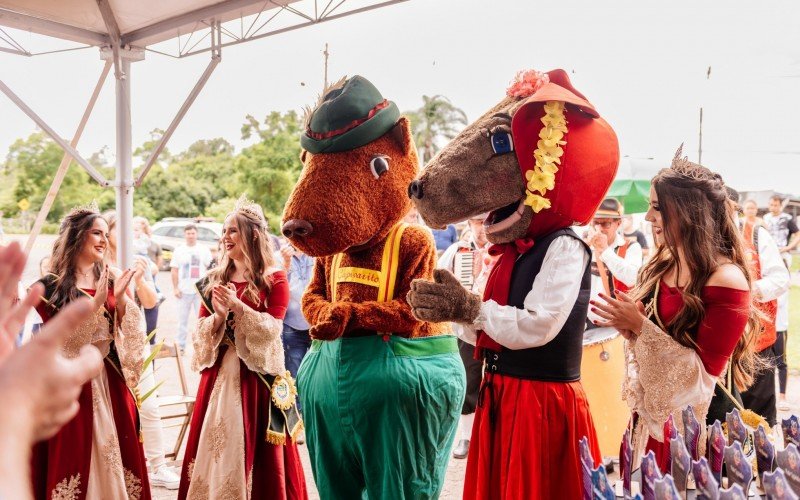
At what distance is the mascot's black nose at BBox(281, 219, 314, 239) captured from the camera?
2.45 meters

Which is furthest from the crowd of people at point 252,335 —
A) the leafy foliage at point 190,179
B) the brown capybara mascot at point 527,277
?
the leafy foliage at point 190,179

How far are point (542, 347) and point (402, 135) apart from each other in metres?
1.05

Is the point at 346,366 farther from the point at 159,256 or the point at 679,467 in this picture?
the point at 159,256

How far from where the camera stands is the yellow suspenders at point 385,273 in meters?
2.56

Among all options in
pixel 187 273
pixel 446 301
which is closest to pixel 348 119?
pixel 446 301

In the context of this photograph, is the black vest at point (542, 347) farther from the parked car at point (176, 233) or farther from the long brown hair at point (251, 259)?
the parked car at point (176, 233)

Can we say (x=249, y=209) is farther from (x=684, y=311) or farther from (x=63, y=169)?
(x=63, y=169)

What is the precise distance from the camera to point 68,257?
3.36 metres

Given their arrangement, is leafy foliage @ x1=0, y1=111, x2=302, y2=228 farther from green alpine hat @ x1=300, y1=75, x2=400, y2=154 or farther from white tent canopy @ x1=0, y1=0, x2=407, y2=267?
green alpine hat @ x1=300, y1=75, x2=400, y2=154

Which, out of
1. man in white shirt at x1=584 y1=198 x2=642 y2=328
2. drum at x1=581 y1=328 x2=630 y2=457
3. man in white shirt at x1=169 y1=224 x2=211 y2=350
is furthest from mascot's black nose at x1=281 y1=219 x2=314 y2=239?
man in white shirt at x1=169 y1=224 x2=211 y2=350

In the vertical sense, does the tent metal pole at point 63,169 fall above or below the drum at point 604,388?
above

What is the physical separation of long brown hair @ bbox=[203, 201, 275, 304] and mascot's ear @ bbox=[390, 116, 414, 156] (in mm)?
1216

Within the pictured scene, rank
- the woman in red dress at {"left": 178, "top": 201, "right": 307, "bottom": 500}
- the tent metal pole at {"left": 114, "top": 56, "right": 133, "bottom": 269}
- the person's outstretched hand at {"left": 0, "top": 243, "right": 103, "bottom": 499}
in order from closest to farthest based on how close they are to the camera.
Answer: the person's outstretched hand at {"left": 0, "top": 243, "right": 103, "bottom": 499}
the woman in red dress at {"left": 178, "top": 201, "right": 307, "bottom": 500}
the tent metal pole at {"left": 114, "top": 56, "right": 133, "bottom": 269}

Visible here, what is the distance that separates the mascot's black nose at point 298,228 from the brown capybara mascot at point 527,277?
43 cm
